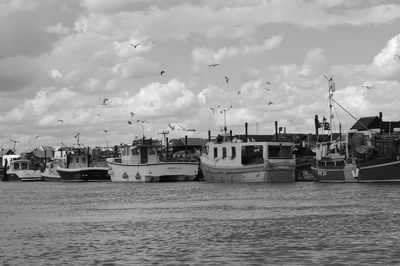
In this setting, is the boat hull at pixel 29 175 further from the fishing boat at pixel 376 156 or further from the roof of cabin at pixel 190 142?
the fishing boat at pixel 376 156

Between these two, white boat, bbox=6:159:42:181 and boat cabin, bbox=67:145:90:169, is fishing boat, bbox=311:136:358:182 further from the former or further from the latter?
white boat, bbox=6:159:42:181

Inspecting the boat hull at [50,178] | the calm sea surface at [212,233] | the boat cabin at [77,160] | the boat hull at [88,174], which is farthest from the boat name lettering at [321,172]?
the boat hull at [50,178]

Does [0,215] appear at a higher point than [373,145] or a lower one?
lower

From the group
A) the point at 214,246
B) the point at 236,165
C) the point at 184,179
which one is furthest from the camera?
the point at 184,179

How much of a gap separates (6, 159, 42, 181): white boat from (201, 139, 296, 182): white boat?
236ft

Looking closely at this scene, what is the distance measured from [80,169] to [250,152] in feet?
156

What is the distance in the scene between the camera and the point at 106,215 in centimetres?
4741

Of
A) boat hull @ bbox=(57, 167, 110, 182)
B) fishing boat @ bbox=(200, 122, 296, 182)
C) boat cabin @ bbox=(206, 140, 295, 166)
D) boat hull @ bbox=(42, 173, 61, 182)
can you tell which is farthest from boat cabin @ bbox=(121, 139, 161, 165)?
boat hull @ bbox=(42, 173, 61, 182)

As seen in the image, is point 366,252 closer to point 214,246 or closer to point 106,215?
point 214,246

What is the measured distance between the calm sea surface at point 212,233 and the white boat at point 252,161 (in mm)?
27618

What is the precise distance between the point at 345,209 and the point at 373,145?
3736 cm

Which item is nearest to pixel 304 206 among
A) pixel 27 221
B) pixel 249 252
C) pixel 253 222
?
pixel 253 222

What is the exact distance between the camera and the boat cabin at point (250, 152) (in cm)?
8547

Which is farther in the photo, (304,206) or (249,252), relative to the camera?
(304,206)
